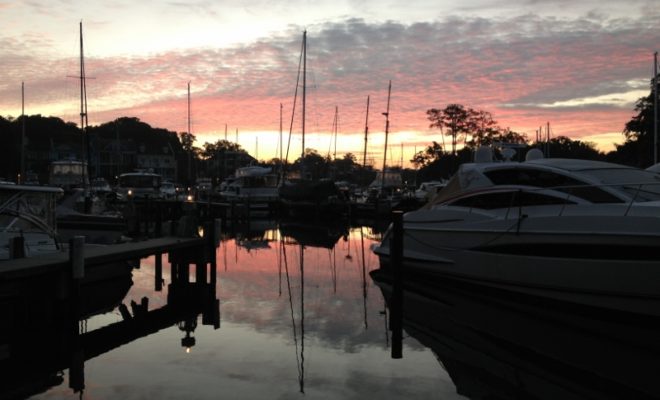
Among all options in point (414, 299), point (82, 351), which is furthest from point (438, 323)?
point (82, 351)

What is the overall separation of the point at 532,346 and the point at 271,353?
4.52 m

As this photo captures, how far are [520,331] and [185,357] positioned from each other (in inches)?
245

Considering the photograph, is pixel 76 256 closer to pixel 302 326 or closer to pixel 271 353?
pixel 271 353

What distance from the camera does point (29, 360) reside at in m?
9.97

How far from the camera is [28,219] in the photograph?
14391mm

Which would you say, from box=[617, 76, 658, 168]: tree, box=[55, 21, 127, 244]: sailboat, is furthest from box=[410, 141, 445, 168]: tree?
box=[55, 21, 127, 244]: sailboat

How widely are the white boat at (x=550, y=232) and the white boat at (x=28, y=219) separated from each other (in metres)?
9.29

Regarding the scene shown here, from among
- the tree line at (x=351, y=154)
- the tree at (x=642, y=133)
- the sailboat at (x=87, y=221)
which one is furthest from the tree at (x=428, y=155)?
the sailboat at (x=87, y=221)

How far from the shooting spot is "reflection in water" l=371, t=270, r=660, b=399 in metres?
8.66

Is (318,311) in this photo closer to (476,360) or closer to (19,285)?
(476,360)

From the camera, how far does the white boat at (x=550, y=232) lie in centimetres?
1112

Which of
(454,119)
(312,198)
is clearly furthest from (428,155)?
(312,198)

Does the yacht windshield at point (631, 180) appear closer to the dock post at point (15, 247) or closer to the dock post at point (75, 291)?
the dock post at point (75, 291)

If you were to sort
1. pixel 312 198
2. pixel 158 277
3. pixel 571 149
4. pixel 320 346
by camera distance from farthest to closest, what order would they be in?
pixel 571 149 < pixel 312 198 < pixel 158 277 < pixel 320 346
